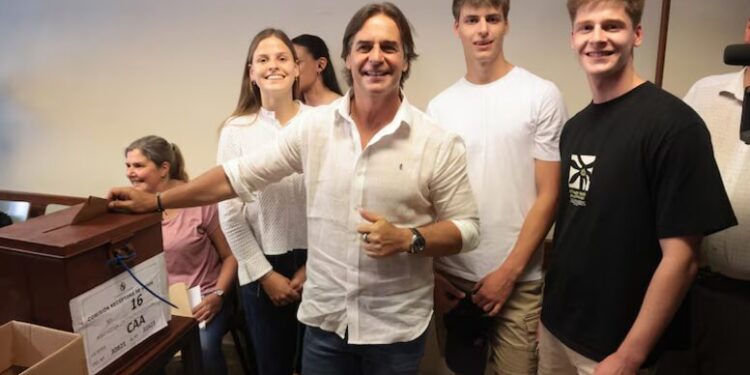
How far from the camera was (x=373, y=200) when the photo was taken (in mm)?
1142

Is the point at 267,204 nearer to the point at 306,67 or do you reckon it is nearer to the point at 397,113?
the point at 397,113

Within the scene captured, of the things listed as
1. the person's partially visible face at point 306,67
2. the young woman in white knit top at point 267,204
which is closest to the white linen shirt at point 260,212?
the young woman in white knit top at point 267,204

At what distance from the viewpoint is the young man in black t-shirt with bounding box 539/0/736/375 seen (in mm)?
970

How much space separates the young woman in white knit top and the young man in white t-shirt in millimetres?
516

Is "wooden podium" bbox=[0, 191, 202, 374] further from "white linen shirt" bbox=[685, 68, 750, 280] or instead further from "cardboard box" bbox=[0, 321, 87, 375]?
"white linen shirt" bbox=[685, 68, 750, 280]

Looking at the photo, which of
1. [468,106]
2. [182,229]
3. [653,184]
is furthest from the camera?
[182,229]

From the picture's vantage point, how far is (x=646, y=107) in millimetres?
1044

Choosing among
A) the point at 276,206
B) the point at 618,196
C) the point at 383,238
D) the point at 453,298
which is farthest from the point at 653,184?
the point at 276,206

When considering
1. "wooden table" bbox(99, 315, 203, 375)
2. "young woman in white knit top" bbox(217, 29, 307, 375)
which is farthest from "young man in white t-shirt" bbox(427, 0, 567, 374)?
"wooden table" bbox(99, 315, 203, 375)

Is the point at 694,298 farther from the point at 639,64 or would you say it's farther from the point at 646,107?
the point at 639,64

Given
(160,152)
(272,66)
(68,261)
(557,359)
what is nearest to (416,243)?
(557,359)

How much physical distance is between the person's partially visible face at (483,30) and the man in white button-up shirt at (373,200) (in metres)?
0.33

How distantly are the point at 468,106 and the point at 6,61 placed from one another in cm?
271

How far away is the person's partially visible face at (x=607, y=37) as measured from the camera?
107 cm
